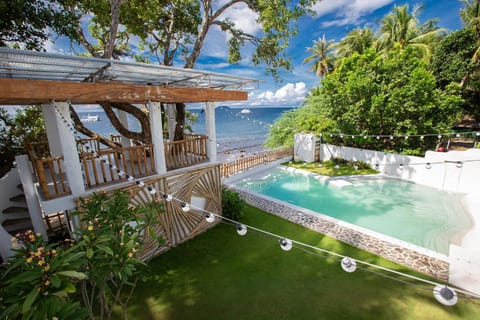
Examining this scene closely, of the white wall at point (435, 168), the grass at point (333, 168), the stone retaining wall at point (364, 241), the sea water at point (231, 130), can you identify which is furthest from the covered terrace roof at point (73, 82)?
the white wall at point (435, 168)

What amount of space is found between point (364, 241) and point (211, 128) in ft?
16.8

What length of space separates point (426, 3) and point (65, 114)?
23.3 meters

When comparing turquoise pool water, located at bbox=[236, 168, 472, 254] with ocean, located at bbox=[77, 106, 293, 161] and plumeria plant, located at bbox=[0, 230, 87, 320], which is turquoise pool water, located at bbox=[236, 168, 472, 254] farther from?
plumeria plant, located at bbox=[0, 230, 87, 320]

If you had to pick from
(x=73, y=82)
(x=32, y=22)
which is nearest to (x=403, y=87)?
(x=73, y=82)

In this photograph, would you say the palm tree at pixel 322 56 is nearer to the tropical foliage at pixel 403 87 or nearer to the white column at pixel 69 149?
the tropical foliage at pixel 403 87

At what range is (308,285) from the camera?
4285 mm

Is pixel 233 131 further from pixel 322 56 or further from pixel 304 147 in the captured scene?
pixel 304 147

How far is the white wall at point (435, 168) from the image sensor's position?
28.9ft

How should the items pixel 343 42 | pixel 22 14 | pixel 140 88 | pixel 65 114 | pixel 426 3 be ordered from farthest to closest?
pixel 343 42
pixel 426 3
pixel 22 14
pixel 140 88
pixel 65 114

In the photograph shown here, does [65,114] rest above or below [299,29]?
below

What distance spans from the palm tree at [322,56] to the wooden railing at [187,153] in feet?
63.8

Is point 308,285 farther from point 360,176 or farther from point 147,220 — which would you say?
point 360,176

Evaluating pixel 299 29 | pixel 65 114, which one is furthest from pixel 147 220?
pixel 299 29

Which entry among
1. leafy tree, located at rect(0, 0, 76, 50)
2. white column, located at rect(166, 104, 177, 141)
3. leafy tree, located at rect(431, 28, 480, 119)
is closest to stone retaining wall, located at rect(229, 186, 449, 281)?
white column, located at rect(166, 104, 177, 141)
